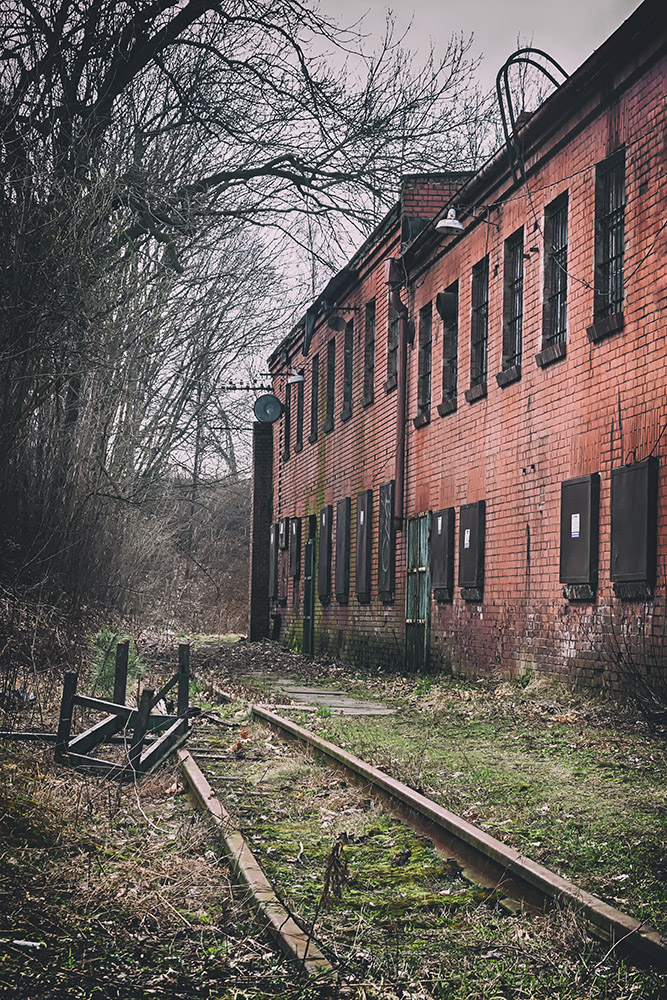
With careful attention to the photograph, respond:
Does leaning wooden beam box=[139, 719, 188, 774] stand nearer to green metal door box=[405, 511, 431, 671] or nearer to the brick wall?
green metal door box=[405, 511, 431, 671]

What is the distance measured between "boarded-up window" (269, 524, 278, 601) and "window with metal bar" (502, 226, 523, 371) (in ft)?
61.5

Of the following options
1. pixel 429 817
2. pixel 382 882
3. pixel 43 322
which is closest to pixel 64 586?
pixel 43 322

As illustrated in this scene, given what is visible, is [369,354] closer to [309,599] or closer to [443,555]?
[443,555]

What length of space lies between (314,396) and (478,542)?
14.0 metres

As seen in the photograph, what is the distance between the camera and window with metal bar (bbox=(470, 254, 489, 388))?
1672 cm

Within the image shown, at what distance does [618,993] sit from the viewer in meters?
3.89

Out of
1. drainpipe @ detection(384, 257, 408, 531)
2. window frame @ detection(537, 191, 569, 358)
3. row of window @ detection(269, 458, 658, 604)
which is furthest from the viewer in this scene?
drainpipe @ detection(384, 257, 408, 531)

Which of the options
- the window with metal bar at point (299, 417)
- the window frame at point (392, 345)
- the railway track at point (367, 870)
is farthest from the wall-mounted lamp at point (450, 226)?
the window with metal bar at point (299, 417)

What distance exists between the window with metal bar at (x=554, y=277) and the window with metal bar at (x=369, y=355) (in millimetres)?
8842

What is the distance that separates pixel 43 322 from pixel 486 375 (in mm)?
6852

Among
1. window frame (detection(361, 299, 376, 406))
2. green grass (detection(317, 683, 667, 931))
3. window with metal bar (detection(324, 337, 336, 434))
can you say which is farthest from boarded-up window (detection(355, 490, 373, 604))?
green grass (detection(317, 683, 667, 931))

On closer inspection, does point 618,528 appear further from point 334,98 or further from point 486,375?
point 334,98

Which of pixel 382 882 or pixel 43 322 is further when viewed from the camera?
pixel 43 322

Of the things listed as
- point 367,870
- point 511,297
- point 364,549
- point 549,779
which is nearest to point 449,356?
point 511,297
